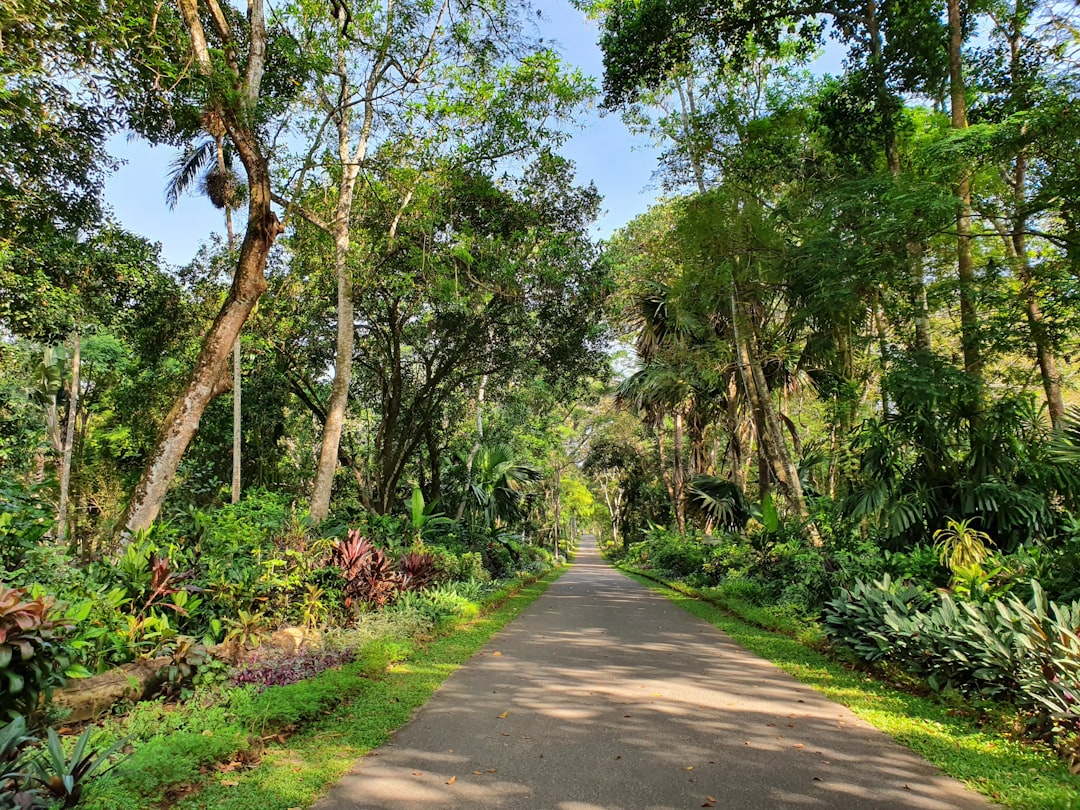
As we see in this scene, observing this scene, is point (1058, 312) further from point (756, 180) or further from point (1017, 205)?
point (756, 180)

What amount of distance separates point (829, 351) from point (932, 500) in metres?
4.55

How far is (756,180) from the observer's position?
1191 centimetres

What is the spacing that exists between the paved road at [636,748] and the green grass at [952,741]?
17 cm

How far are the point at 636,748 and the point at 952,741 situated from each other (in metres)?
2.27

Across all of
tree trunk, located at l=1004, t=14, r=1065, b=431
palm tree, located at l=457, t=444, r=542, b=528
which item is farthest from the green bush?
palm tree, located at l=457, t=444, r=542, b=528

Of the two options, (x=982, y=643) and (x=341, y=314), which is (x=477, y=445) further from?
(x=982, y=643)

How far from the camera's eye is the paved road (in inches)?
138

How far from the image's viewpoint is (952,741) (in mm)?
4316

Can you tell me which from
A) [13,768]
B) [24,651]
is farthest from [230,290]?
[13,768]

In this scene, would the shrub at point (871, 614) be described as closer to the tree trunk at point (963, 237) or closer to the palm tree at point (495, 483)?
the tree trunk at point (963, 237)

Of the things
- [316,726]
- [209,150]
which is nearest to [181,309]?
[209,150]

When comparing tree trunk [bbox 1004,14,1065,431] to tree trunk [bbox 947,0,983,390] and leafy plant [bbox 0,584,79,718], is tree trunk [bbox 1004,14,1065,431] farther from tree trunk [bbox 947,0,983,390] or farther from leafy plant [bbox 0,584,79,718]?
leafy plant [bbox 0,584,79,718]

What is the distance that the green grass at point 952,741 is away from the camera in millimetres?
3475

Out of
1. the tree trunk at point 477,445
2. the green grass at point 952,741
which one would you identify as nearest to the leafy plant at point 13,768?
the green grass at point 952,741
